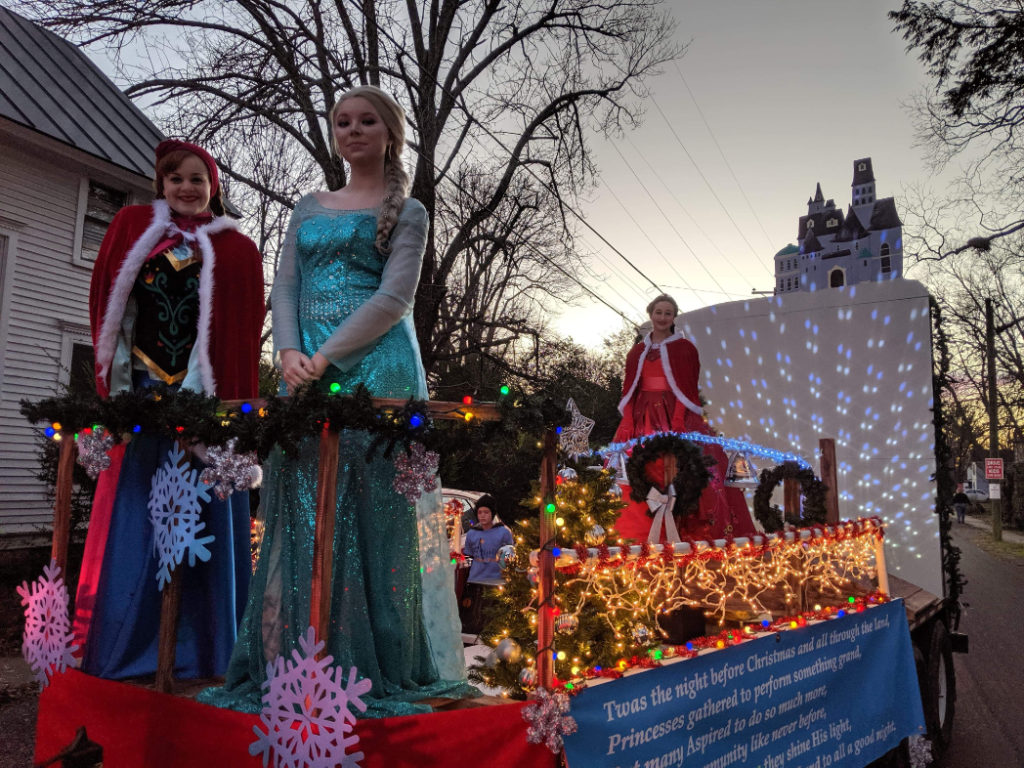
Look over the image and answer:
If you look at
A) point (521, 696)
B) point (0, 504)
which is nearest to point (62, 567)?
point (521, 696)

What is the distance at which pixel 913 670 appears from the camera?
4645 millimetres

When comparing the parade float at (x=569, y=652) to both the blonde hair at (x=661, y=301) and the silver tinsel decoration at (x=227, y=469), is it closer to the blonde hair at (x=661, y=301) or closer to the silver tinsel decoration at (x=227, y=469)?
the silver tinsel decoration at (x=227, y=469)

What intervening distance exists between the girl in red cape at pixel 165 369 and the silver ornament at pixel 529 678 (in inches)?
47.4

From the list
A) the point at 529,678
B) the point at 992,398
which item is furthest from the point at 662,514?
the point at 992,398

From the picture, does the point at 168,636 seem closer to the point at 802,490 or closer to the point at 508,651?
the point at 508,651

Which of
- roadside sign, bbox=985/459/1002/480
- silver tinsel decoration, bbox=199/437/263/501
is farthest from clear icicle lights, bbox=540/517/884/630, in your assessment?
roadside sign, bbox=985/459/1002/480

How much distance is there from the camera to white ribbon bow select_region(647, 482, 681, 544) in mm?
5312

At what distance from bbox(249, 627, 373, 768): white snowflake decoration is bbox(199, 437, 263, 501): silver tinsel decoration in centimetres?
53

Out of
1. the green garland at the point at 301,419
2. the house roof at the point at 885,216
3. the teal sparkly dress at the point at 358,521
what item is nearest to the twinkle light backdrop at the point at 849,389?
the teal sparkly dress at the point at 358,521

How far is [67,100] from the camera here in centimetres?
1242

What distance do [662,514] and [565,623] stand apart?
3124mm

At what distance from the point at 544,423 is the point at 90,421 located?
5.46 feet

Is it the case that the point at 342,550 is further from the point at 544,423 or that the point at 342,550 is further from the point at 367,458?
the point at 544,423

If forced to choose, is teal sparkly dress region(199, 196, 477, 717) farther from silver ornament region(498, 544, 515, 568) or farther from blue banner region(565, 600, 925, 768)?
blue banner region(565, 600, 925, 768)
